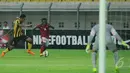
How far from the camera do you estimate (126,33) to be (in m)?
31.1

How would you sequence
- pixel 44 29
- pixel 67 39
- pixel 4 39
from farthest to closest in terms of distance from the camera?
1. pixel 4 39
2. pixel 67 39
3. pixel 44 29

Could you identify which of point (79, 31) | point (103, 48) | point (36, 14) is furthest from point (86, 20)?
point (103, 48)

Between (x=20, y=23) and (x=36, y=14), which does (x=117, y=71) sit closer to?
(x=20, y=23)

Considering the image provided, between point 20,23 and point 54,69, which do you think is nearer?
point 54,69

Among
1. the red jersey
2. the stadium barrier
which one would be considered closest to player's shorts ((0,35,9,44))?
the stadium barrier

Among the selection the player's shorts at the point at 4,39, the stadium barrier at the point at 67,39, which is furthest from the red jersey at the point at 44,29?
the player's shorts at the point at 4,39

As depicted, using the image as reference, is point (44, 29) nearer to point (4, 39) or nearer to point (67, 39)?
point (67, 39)

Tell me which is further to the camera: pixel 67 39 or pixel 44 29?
pixel 67 39

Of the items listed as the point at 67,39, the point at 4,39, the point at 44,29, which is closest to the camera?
the point at 44,29

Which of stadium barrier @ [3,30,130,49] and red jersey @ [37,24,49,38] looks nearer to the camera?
red jersey @ [37,24,49,38]

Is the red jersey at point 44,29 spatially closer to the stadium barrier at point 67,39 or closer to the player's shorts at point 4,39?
the stadium barrier at point 67,39

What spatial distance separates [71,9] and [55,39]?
10044 mm

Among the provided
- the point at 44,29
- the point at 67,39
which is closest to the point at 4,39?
the point at 67,39

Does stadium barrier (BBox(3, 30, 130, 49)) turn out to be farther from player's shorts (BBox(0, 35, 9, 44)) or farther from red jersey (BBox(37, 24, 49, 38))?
red jersey (BBox(37, 24, 49, 38))
